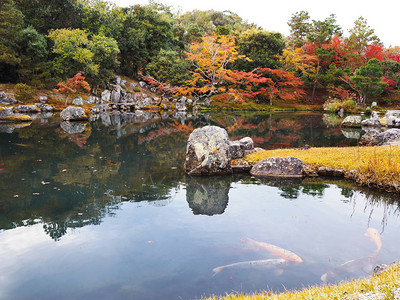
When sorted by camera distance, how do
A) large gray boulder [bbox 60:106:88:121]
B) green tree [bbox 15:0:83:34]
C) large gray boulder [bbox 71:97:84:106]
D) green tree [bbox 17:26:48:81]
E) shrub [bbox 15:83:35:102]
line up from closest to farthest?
large gray boulder [bbox 60:106:88:121], shrub [bbox 15:83:35:102], green tree [bbox 17:26:48:81], large gray boulder [bbox 71:97:84:106], green tree [bbox 15:0:83:34]

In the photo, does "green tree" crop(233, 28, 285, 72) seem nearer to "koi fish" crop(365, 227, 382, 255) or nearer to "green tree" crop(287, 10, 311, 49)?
"green tree" crop(287, 10, 311, 49)

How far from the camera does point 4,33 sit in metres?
24.9

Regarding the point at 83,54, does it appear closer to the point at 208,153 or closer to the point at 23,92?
the point at 23,92

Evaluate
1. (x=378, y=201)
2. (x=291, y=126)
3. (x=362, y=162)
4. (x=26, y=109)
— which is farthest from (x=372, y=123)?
(x=26, y=109)

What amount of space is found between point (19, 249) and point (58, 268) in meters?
1.07

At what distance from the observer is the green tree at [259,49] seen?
35.8 m

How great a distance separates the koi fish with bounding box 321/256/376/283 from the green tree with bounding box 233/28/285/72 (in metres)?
33.5

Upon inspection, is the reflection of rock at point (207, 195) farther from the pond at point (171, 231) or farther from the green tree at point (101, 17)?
the green tree at point (101, 17)

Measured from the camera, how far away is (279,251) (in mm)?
4980

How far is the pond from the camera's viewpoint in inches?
165

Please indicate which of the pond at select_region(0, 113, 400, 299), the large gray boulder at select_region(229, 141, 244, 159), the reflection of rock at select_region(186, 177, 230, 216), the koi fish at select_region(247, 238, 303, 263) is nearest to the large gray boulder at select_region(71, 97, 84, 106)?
the pond at select_region(0, 113, 400, 299)

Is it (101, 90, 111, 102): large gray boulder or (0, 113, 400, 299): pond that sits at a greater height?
(101, 90, 111, 102): large gray boulder

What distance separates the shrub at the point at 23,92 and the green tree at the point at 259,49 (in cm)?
2320

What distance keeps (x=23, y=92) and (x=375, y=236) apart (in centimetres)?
2795
